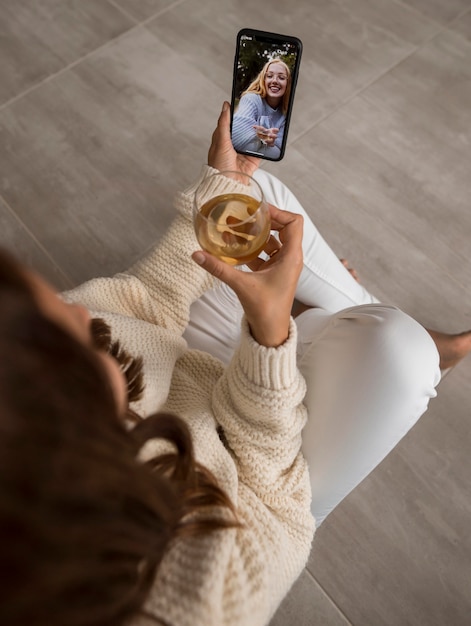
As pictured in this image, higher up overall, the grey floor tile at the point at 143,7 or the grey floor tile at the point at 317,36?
the grey floor tile at the point at 317,36

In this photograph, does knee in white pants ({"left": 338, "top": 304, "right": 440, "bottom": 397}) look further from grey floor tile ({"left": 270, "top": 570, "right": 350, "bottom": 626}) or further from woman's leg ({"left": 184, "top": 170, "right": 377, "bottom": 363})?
grey floor tile ({"left": 270, "top": 570, "right": 350, "bottom": 626})

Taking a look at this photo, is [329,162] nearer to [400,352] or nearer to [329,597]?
[400,352]

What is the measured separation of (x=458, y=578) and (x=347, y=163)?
103 cm

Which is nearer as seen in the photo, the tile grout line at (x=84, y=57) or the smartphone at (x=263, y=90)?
the smartphone at (x=263, y=90)

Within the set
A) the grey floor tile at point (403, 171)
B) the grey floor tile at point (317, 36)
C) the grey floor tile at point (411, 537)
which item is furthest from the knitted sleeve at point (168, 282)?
the grey floor tile at point (317, 36)

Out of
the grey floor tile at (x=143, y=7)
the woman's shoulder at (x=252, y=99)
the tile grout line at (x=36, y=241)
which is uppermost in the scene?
the woman's shoulder at (x=252, y=99)

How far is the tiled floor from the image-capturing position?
112 cm

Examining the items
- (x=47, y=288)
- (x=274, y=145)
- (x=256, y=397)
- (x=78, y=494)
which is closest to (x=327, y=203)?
(x=274, y=145)

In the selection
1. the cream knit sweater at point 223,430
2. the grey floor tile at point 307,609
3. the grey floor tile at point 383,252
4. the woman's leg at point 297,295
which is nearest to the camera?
the cream knit sweater at point 223,430

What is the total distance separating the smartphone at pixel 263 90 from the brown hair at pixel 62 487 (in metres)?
0.59

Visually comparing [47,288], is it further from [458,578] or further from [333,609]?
[458,578]

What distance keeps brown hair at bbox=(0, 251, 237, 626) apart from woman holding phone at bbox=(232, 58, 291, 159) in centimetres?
59

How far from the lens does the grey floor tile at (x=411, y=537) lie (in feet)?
3.48

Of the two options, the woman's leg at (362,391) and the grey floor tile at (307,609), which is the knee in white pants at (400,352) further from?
the grey floor tile at (307,609)
